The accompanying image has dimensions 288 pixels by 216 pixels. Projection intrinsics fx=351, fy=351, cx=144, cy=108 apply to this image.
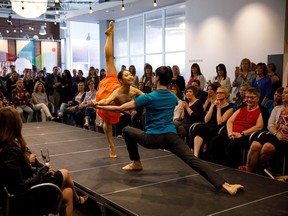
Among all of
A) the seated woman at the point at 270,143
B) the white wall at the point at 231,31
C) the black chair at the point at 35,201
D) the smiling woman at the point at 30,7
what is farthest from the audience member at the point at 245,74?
the black chair at the point at 35,201

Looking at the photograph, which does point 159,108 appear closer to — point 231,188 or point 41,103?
point 231,188

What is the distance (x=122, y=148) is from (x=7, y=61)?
13140 mm

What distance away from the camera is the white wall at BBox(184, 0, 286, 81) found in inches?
276

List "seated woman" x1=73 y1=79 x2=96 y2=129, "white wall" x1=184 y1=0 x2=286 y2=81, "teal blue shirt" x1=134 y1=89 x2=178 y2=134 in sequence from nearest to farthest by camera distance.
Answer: "teal blue shirt" x1=134 y1=89 x2=178 y2=134, "white wall" x1=184 y1=0 x2=286 y2=81, "seated woman" x1=73 y1=79 x2=96 y2=129

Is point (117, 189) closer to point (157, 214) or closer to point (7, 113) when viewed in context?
point (157, 214)

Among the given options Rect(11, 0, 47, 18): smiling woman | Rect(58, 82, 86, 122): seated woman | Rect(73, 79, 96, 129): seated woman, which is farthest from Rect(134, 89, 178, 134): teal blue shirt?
Rect(58, 82, 86, 122): seated woman

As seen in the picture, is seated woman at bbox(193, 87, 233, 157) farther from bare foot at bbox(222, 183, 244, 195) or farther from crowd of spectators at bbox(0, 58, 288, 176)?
bare foot at bbox(222, 183, 244, 195)

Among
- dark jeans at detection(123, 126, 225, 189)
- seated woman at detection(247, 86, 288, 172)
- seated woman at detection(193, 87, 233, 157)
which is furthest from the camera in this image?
seated woman at detection(193, 87, 233, 157)

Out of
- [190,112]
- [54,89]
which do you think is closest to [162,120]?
[190,112]

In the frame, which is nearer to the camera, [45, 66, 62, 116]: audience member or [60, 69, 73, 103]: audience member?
[45, 66, 62, 116]: audience member

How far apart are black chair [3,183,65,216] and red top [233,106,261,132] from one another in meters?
2.61

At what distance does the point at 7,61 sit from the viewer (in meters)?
16.0

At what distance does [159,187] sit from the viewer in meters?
3.08

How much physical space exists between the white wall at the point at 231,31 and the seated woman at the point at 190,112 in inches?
111
